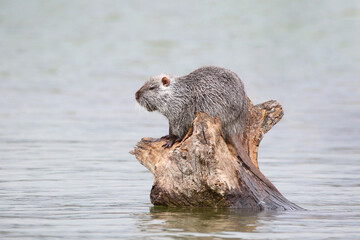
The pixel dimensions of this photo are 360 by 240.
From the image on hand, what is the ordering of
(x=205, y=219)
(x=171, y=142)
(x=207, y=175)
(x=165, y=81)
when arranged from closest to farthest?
1. (x=205, y=219)
2. (x=207, y=175)
3. (x=171, y=142)
4. (x=165, y=81)

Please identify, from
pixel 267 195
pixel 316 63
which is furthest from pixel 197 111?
pixel 316 63

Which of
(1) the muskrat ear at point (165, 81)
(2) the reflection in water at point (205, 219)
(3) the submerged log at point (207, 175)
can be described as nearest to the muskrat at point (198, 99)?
(1) the muskrat ear at point (165, 81)

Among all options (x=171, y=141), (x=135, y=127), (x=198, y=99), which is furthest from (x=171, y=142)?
(x=135, y=127)

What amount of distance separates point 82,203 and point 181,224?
2226mm

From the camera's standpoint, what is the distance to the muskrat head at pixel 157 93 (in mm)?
12078

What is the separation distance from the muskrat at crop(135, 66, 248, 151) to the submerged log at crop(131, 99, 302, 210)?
29 centimetres

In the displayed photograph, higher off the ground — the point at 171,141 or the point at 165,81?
the point at 165,81

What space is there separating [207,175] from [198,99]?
1.30 m

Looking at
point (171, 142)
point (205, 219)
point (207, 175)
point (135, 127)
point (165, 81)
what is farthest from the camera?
point (135, 127)

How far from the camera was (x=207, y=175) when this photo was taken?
10.9m

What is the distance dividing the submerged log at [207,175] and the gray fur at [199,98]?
32 cm

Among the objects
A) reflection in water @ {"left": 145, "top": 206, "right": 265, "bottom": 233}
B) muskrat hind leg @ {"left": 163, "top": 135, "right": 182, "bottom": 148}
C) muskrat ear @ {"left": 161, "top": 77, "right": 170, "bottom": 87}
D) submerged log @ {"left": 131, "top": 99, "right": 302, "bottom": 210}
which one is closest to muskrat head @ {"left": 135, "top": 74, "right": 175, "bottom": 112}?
muskrat ear @ {"left": 161, "top": 77, "right": 170, "bottom": 87}

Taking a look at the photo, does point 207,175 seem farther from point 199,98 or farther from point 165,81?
point 165,81

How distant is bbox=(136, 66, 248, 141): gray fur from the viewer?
38.0 ft
